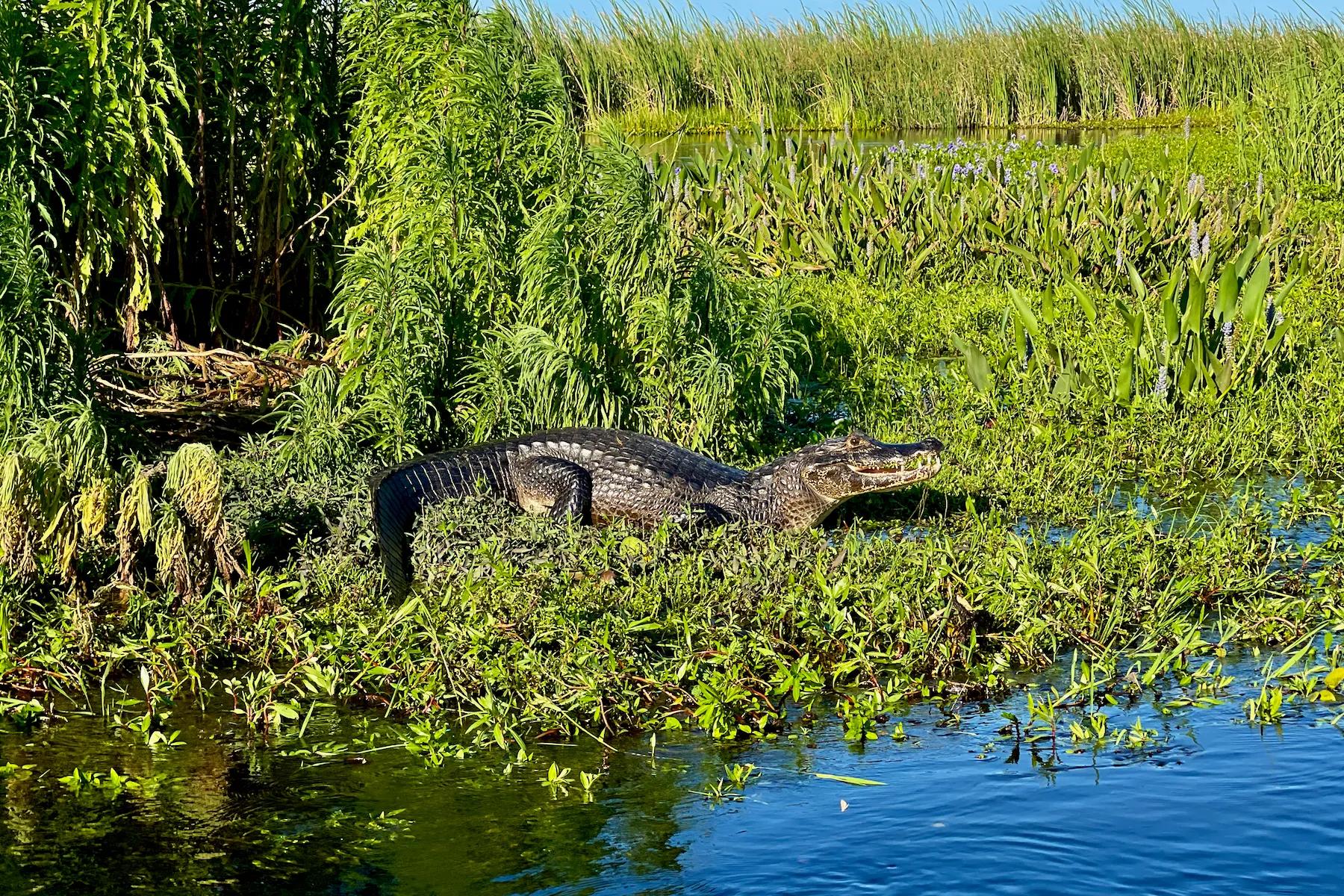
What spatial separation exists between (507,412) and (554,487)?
68cm

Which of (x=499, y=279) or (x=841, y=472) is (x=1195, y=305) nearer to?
(x=841, y=472)

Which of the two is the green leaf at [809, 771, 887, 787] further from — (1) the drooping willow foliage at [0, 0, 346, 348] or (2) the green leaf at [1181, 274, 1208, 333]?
(2) the green leaf at [1181, 274, 1208, 333]

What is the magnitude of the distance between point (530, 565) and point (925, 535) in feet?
5.62

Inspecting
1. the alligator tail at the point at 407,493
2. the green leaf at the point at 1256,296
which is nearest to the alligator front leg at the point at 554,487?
the alligator tail at the point at 407,493

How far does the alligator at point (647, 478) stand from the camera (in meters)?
6.40

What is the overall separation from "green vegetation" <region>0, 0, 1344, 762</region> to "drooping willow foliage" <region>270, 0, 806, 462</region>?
2 cm

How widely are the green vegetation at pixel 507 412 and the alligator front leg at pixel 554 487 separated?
441mm

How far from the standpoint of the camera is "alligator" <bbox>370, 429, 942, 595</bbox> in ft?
21.0

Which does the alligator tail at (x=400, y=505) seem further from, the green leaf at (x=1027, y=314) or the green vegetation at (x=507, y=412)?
the green leaf at (x=1027, y=314)

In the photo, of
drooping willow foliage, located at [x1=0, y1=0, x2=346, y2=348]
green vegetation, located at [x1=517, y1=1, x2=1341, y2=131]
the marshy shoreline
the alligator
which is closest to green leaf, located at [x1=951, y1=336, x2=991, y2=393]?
the marshy shoreline

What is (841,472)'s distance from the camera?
254 inches

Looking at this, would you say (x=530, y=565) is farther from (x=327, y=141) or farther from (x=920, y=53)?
(x=920, y=53)

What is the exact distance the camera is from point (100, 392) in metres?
7.07

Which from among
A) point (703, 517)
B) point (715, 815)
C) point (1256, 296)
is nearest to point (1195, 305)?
point (1256, 296)
